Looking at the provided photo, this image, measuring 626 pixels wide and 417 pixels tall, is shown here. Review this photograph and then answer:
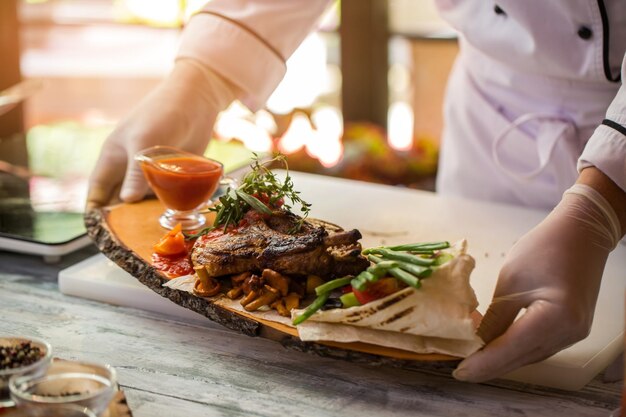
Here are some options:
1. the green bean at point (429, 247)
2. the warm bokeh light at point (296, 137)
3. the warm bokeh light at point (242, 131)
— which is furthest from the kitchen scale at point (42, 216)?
the warm bokeh light at point (242, 131)

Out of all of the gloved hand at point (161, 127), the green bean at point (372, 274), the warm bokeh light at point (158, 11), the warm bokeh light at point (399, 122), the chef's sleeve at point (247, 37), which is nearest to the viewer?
the green bean at point (372, 274)

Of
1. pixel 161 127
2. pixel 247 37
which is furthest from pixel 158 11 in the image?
pixel 161 127

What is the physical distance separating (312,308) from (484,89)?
4.16 feet

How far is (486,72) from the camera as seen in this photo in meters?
2.47

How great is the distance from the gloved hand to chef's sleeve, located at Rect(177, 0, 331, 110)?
5cm

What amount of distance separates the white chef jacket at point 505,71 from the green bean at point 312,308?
972mm

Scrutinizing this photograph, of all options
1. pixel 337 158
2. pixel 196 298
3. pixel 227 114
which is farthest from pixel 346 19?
pixel 196 298

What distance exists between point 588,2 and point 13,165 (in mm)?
1758

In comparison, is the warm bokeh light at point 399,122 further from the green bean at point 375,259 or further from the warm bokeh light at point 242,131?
the green bean at point 375,259

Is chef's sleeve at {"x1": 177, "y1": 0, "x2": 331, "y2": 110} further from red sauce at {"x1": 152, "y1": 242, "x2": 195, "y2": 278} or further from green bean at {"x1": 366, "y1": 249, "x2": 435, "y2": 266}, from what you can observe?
green bean at {"x1": 366, "y1": 249, "x2": 435, "y2": 266}

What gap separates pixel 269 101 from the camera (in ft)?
16.7

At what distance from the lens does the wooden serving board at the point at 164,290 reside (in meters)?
1.47

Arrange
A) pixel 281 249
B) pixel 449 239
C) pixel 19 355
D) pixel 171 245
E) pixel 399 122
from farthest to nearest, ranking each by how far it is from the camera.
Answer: pixel 399 122
pixel 449 239
pixel 171 245
pixel 281 249
pixel 19 355

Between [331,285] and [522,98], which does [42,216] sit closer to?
A: [331,285]
